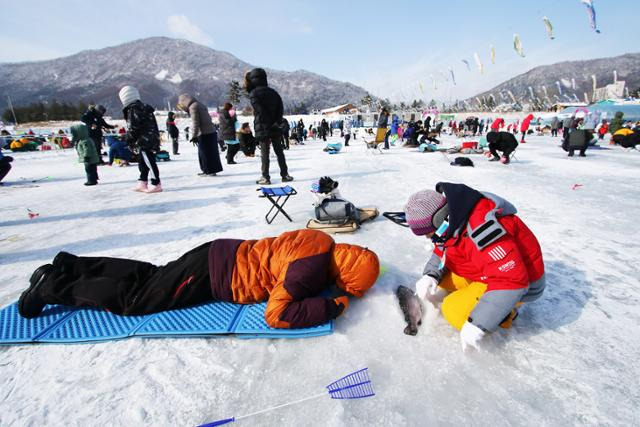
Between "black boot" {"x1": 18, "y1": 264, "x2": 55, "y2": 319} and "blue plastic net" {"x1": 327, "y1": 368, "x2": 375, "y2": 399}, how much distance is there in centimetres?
194

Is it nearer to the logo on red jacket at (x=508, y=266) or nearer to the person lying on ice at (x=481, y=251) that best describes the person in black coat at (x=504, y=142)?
the person lying on ice at (x=481, y=251)

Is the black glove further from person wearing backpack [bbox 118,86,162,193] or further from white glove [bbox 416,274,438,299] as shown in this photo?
person wearing backpack [bbox 118,86,162,193]

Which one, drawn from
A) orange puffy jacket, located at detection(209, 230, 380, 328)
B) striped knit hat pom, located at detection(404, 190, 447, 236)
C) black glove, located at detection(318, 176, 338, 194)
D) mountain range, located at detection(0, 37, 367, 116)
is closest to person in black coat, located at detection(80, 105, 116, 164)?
black glove, located at detection(318, 176, 338, 194)

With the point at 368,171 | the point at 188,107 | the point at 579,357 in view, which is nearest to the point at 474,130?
the point at 368,171

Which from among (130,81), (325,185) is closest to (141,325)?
(325,185)

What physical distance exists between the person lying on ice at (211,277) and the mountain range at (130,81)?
157016 millimetres

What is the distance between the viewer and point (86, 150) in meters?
5.57

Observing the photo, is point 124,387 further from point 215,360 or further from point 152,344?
point 215,360

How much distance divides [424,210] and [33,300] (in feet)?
8.21

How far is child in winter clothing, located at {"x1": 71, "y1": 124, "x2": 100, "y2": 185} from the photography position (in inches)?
220

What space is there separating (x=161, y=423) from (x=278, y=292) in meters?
0.78

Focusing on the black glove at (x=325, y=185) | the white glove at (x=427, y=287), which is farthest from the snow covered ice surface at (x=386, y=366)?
the black glove at (x=325, y=185)

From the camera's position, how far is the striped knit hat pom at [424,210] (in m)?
1.60

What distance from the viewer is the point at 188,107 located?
5.95 m
